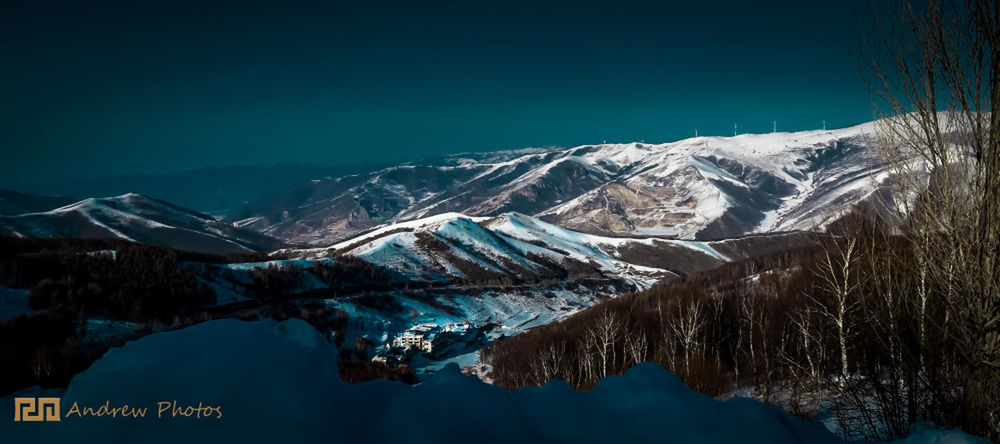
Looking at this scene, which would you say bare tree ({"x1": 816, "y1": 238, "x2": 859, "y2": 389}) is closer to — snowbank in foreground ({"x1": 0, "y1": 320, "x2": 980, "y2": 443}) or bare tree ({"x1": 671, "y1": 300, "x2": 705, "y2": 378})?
bare tree ({"x1": 671, "y1": 300, "x2": 705, "y2": 378})

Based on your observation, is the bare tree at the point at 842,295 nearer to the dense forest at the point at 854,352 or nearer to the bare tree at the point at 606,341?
the dense forest at the point at 854,352

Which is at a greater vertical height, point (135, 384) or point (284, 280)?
point (135, 384)

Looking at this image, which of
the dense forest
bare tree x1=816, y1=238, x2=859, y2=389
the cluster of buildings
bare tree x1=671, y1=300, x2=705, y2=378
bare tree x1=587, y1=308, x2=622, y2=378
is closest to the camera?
the dense forest

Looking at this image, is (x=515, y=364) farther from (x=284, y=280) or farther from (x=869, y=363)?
(x=284, y=280)

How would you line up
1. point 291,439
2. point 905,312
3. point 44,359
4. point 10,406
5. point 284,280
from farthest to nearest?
point 284,280
point 44,359
point 905,312
point 10,406
point 291,439

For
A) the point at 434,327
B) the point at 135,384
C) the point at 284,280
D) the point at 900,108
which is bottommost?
the point at 434,327

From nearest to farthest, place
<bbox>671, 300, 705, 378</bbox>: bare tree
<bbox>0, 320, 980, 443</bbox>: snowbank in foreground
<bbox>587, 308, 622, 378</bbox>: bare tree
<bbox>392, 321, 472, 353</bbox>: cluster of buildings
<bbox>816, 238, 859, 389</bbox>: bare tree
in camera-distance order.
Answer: <bbox>0, 320, 980, 443</bbox>: snowbank in foreground < <bbox>816, 238, 859, 389</bbox>: bare tree < <bbox>671, 300, 705, 378</bbox>: bare tree < <bbox>587, 308, 622, 378</bbox>: bare tree < <bbox>392, 321, 472, 353</bbox>: cluster of buildings

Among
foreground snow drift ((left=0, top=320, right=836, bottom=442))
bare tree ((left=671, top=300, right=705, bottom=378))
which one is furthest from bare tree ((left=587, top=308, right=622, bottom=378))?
foreground snow drift ((left=0, top=320, right=836, bottom=442))

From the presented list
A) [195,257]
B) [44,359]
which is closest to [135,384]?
[44,359]
